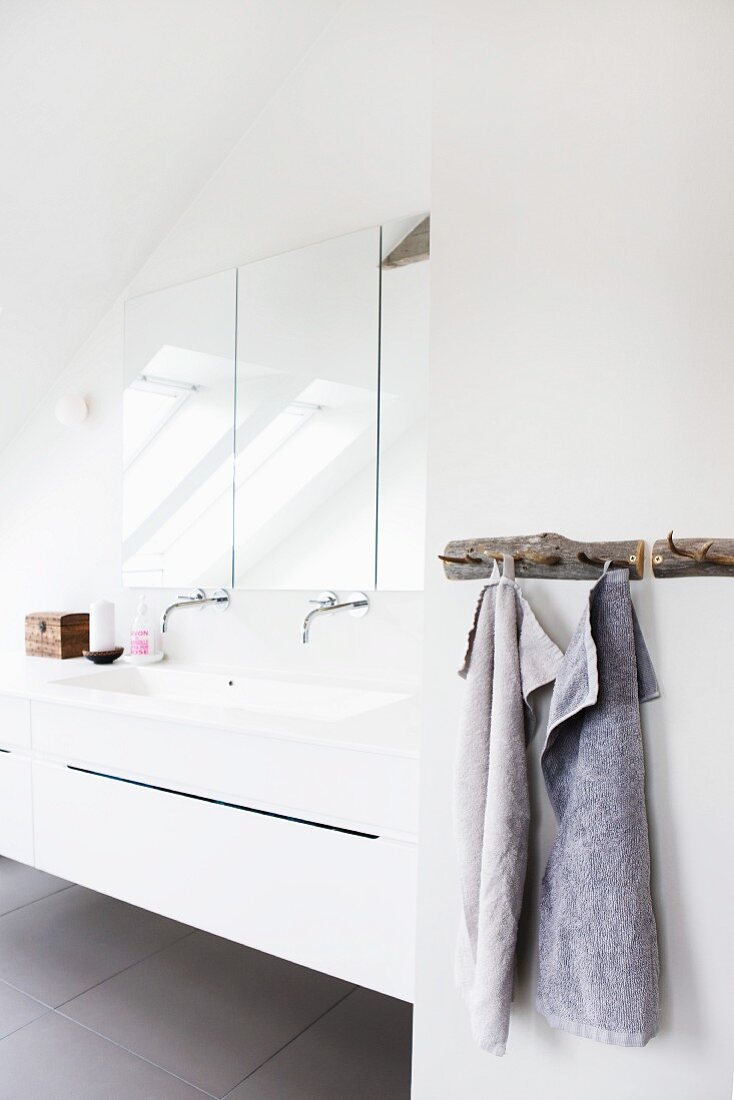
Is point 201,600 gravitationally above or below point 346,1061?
above

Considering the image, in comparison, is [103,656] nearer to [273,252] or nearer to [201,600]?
[201,600]

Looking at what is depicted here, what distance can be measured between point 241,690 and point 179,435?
2.60 feet

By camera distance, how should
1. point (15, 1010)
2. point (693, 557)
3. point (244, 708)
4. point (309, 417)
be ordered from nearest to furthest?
point (693, 557)
point (244, 708)
point (15, 1010)
point (309, 417)

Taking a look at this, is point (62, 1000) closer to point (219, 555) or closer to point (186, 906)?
point (186, 906)

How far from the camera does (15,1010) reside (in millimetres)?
2012

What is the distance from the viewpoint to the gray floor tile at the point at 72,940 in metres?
2.16

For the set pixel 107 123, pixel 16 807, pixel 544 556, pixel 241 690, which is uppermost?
pixel 107 123

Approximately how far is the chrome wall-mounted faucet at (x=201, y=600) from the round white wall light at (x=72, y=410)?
74cm

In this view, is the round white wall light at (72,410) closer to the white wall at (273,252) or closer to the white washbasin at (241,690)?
the white wall at (273,252)

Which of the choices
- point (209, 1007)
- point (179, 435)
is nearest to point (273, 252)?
point (179, 435)

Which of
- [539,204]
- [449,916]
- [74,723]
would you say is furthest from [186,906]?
[539,204]

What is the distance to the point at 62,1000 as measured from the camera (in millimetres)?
2057

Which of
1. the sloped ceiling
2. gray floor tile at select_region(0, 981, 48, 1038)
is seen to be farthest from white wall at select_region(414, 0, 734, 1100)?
gray floor tile at select_region(0, 981, 48, 1038)

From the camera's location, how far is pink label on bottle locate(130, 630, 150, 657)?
2492mm
